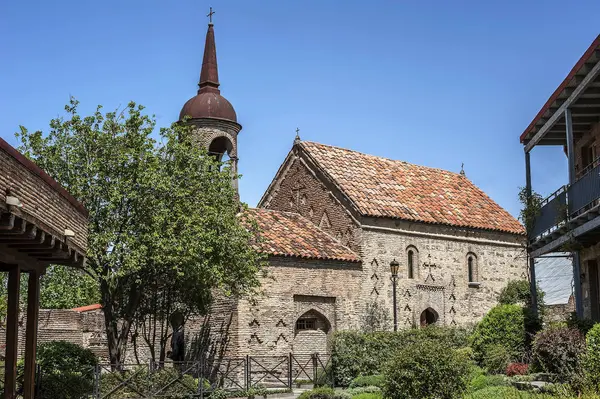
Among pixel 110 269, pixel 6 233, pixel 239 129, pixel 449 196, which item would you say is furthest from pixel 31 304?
pixel 449 196

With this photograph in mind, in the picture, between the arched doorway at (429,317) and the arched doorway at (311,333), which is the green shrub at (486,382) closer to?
the arched doorway at (311,333)

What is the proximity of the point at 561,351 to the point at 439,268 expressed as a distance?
18085 mm

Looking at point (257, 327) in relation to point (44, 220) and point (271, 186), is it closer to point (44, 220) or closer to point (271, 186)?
point (271, 186)

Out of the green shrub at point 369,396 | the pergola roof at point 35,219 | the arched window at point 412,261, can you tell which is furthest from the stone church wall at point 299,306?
the pergola roof at point 35,219

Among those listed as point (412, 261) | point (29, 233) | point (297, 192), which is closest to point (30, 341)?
point (29, 233)

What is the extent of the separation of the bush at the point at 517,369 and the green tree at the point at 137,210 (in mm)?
9313

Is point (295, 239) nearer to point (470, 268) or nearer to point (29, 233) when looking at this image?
point (470, 268)

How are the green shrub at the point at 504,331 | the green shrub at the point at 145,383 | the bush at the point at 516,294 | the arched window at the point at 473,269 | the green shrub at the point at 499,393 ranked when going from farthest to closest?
1. the arched window at the point at 473,269
2. the bush at the point at 516,294
3. the green shrub at the point at 504,331
4. the green shrub at the point at 145,383
5. the green shrub at the point at 499,393

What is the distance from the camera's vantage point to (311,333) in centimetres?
3231

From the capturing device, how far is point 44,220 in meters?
14.3

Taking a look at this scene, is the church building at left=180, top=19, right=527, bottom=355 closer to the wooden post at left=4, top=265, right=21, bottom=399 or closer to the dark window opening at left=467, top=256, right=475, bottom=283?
the dark window opening at left=467, top=256, right=475, bottom=283

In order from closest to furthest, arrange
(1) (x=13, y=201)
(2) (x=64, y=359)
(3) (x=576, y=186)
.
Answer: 1. (1) (x=13, y=201)
2. (3) (x=576, y=186)
3. (2) (x=64, y=359)

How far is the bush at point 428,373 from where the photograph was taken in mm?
19141

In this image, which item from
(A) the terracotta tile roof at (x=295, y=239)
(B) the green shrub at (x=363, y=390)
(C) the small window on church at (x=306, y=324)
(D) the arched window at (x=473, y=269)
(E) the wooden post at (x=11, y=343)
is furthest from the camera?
(D) the arched window at (x=473, y=269)
